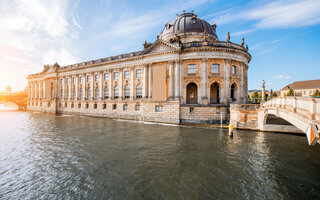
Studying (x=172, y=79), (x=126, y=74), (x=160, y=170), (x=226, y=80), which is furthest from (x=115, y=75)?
(x=160, y=170)

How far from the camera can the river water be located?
247 inches

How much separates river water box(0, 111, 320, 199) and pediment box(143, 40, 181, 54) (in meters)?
17.4

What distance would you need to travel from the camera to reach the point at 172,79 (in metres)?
24.6

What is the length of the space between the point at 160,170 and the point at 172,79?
18.4 metres

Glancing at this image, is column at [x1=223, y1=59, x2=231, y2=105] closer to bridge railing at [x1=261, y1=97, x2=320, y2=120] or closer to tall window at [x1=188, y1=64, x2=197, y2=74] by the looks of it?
tall window at [x1=188, y1=64, x2=197, y2=74]

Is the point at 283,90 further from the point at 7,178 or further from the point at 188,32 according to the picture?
A: the point at 7,178

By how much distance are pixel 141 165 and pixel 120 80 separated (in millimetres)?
25067

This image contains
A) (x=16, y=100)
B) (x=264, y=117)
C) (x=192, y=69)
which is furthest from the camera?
(x=16, y=100)

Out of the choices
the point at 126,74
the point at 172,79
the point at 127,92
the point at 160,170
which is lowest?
the point at 160,170

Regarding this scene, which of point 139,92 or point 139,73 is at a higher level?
point 139,73

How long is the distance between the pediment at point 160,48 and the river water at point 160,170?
683 inches

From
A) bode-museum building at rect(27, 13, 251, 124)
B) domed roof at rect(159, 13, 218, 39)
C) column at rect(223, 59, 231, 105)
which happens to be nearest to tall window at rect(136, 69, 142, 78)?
bode-museum building at rect(27, 13, 251, 124)

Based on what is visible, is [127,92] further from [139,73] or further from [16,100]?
[16,100]

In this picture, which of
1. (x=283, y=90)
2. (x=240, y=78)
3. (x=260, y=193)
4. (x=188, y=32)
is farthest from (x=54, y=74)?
(x=283, y=90)
